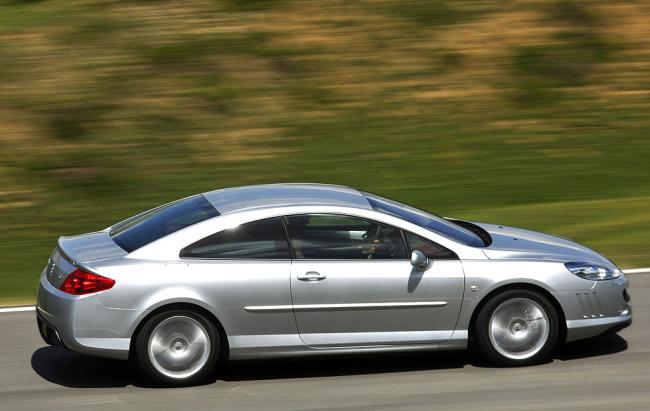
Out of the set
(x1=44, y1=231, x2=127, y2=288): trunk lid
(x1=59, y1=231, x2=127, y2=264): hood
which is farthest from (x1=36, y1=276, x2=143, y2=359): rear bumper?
(x1=59, y1=231, x2=127, y2=264): hood

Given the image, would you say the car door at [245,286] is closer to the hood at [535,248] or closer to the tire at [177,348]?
the tire at [177,348]

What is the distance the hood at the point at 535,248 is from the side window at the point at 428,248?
0.96ft

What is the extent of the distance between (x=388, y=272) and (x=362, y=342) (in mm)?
511

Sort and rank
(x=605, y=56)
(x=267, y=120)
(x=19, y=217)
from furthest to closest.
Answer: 1. (x=605, y=56)
2. (x=267, y=120)
3. (x=19, y=217)

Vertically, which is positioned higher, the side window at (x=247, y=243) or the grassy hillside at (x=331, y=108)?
the grassy hillside at (x=331, y=108)

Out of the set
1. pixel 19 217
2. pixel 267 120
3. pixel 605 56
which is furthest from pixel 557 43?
pixel 19 217

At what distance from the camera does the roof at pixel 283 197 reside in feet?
24.5

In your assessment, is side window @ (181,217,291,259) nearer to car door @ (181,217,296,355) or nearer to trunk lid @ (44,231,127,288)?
car door @ (181,217,296,355)

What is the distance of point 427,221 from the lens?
773cm

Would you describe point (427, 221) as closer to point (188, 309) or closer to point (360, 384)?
point (360, 384)

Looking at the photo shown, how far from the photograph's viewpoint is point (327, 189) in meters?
8.02

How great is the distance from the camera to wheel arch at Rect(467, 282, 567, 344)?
7.31 metres

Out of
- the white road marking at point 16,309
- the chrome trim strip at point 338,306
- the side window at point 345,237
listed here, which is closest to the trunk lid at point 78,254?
the chrome trim strip at point 338,306

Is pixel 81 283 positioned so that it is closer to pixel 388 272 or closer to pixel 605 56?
pixel 388 272
